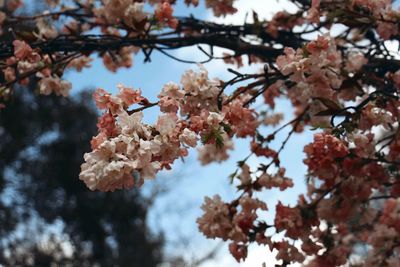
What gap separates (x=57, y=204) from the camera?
1540cm

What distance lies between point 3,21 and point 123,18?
83 centimetres

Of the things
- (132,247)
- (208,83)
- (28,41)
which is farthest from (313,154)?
(132,247)

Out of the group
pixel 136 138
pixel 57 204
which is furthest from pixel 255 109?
pixel 57 204

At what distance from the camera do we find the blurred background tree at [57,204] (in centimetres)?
1448

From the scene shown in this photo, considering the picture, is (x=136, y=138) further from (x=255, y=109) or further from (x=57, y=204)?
(x=57, y=204)

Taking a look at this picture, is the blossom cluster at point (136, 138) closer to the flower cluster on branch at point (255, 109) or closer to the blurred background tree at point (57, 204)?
the flower cluster on branch at point (255, 109)

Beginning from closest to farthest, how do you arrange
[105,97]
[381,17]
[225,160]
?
[105,97], [381,17], [225,160]

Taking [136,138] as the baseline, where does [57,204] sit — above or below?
above

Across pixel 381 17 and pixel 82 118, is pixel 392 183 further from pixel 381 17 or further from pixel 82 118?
pixel 82 118

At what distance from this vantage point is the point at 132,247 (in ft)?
48.6

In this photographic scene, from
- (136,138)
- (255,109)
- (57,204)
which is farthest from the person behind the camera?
(57,204)

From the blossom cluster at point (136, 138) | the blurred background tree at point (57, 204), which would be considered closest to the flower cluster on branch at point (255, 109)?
the blossom cluster at point (136, 138)

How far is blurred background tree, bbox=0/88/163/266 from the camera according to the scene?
1448cm

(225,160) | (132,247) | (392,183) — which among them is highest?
(132,247)
